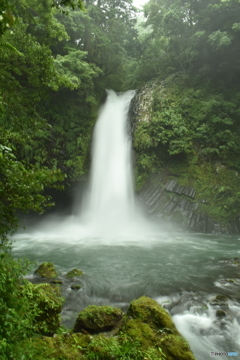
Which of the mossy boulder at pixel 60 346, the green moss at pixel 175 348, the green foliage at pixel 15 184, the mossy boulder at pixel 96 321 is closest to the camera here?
the mossy boulder at pixel 60 346

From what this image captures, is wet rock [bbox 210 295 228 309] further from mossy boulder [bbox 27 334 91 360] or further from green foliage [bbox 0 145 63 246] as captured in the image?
green foliage [bbox 0 145 63 246]

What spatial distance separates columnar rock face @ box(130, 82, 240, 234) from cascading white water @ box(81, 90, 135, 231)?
1.26 meters

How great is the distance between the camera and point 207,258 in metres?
7.56

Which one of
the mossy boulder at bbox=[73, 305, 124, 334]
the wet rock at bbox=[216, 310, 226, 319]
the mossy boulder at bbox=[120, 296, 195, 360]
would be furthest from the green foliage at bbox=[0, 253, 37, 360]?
the wet rock at bbox=[216, 310, 226, 319]

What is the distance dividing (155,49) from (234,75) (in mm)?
6685

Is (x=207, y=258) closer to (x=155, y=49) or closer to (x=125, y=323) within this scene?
(x=125, y=323)

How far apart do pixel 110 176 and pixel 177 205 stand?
438 centimetres

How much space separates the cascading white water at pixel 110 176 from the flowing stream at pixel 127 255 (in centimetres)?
6

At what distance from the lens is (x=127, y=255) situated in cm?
795

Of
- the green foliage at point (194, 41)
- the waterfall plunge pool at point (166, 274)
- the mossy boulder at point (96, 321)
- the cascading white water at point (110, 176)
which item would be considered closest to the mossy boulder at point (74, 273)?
the waterfall plunge pool at point (166, 274)

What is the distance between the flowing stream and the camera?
13.7ft

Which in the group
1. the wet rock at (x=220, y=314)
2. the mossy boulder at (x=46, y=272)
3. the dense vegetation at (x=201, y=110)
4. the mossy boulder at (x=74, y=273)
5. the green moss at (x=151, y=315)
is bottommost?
the mossy boulder at (x=74, y=273)

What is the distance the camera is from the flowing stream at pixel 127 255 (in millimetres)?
4164

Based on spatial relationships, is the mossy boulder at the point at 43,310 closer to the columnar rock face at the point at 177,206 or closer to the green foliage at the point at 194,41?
the columnar rock face at the point at 177,206
